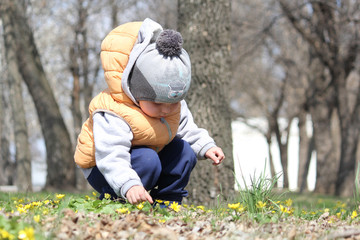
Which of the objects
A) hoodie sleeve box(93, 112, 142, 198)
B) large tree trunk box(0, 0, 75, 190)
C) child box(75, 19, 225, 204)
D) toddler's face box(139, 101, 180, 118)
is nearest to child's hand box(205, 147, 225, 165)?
child box(75, 19, 225, 204)

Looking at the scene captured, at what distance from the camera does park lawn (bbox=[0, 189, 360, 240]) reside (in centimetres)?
227

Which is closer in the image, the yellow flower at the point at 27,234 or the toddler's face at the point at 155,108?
the yellow flower at the point at 27,234

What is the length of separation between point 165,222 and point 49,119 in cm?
724

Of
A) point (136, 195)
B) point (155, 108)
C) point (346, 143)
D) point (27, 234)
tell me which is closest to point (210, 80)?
point (155, 108)

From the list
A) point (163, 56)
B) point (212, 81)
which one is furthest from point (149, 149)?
point (212, 81)

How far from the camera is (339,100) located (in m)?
12.1

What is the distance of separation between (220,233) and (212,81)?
2.61 m

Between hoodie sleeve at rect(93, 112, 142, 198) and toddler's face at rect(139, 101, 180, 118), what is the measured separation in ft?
0.59

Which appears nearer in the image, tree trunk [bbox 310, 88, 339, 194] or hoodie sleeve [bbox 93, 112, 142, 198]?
hoodie sleeve [bbox 93, 112, 142, 198]

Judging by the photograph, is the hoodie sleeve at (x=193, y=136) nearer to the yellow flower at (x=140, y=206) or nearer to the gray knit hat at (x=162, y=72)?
the gray knit hat at (x=162, y=72)

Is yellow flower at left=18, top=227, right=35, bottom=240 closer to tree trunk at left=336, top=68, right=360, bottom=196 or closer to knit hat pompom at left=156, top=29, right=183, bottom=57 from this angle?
knit hat pompom at left=156, top=29, right=183, bottom=57

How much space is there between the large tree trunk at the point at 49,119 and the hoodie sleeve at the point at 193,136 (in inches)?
248

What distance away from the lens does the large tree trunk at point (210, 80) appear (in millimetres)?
4758

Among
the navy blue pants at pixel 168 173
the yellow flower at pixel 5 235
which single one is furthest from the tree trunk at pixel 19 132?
the yellow flower at pixel 5 235
